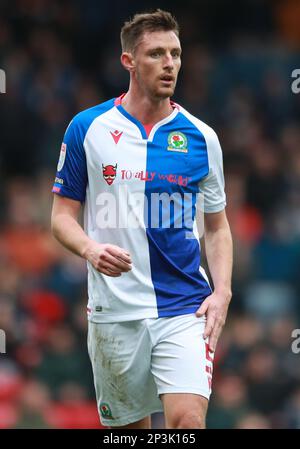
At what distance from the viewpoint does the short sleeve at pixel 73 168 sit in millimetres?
6453

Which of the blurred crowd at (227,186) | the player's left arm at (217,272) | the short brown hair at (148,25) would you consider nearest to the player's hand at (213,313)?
the player's left arm at (217,272)

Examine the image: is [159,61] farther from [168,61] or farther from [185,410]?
[185,410]

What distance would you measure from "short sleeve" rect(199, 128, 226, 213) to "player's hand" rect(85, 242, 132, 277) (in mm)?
907

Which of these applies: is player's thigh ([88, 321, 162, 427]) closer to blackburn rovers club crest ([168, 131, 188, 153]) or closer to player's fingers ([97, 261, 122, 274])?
player's fingers ([97, 261, 122, 274])

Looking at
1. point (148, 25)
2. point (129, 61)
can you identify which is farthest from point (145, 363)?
point (148, 25)

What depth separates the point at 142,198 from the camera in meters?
6.38

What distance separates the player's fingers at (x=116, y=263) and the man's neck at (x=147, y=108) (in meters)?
1.08

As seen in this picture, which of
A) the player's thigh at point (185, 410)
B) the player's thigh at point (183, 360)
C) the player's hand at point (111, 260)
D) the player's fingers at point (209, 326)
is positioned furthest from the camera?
the player's fingers at point (209, 326)

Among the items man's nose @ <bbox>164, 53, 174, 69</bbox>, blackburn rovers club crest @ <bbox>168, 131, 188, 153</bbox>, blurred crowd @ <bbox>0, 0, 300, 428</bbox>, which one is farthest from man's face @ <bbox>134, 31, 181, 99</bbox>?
blurred crowd @ <bbox>0, 0, 300, 428</bbox>

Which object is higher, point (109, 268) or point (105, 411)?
Result: point (109, 268)

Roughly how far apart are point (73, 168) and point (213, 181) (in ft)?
2.65

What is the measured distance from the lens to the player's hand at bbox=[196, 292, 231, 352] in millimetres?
6320

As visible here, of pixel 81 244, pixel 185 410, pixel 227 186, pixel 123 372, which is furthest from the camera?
pixel 227 186

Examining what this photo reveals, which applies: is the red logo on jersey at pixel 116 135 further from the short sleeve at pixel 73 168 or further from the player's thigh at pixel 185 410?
the player's thigh at pixel 185 410
